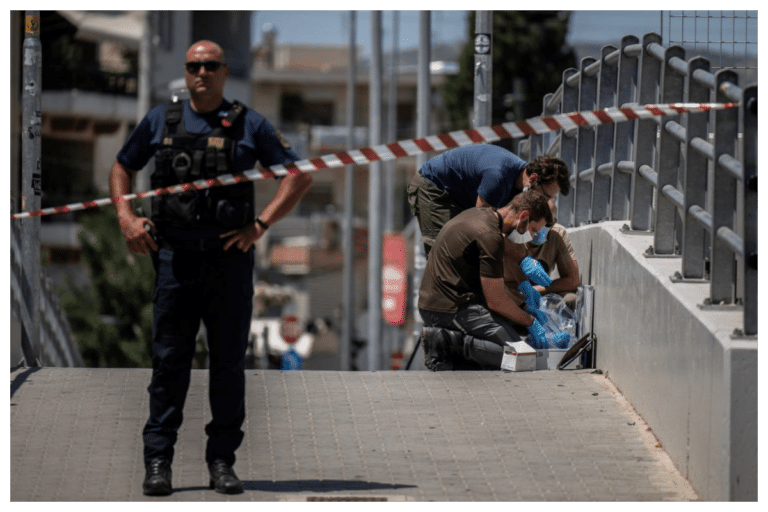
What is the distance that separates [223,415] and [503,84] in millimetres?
40677

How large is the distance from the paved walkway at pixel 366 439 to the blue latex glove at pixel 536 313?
0.80 metres

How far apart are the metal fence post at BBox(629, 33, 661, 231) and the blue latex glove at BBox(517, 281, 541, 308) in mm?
1251

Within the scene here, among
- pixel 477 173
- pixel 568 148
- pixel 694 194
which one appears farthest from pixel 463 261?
pixel 568 148

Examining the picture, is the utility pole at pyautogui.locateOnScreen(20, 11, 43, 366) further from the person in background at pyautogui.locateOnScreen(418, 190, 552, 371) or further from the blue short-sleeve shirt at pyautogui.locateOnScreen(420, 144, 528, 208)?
the blue short-sleeve shirt at pyautogui.locateOnScreen(420, 144, 528, 208)

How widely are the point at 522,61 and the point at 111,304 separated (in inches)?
918

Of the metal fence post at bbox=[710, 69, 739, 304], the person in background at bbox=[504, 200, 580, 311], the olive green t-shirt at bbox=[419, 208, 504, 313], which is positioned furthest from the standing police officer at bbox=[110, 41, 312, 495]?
the person in background at bbox=[504, 200, 580, 311]

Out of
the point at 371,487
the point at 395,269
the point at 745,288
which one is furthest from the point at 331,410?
the point at 395,269

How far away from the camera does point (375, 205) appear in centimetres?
2448

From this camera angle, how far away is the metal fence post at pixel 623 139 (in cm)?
1002

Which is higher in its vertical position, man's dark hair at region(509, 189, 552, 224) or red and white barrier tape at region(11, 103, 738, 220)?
red and white barrier tape at region(11, 103, 738, 220)

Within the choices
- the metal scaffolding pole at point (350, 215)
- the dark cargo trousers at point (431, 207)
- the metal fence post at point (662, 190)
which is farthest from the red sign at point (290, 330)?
the metal fence post at point (662, 190)

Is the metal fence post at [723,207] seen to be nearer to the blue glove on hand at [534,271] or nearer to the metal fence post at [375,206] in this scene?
the blue glove on hand at [534,271]

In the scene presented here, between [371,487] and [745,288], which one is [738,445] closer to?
[745,288]

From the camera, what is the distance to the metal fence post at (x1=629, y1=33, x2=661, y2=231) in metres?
9.27
